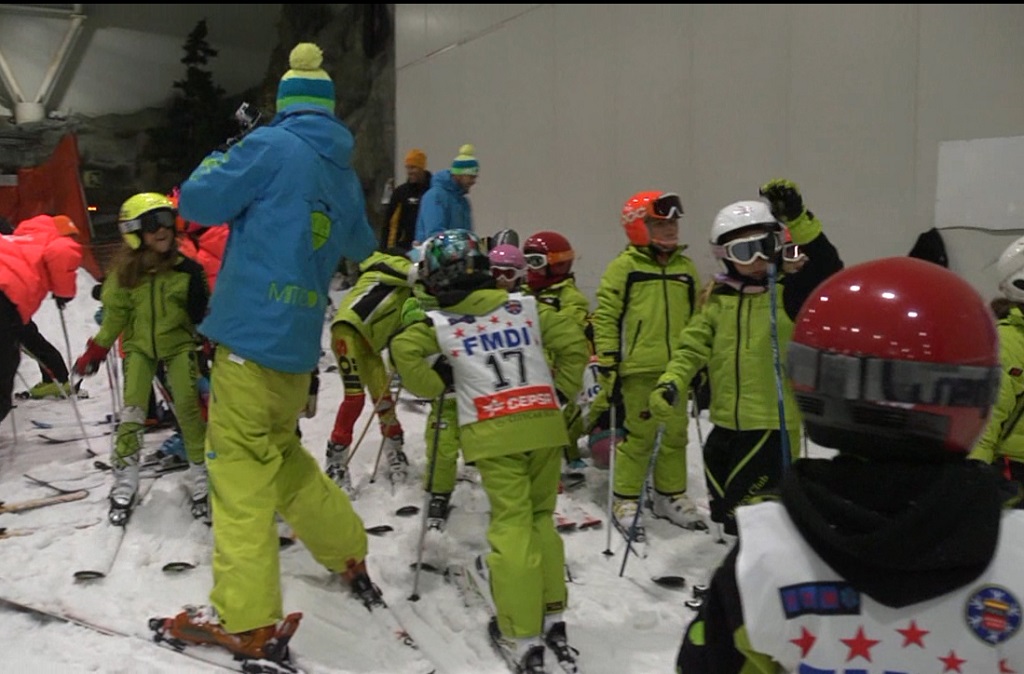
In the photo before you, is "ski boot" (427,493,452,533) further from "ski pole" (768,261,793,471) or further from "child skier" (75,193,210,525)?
"ski pole" (768,261,793,471)

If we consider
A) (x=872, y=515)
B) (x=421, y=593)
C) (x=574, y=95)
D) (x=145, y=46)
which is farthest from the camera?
(x=145, y=46)

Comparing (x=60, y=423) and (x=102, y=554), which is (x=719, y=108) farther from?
(x=60, y=423)

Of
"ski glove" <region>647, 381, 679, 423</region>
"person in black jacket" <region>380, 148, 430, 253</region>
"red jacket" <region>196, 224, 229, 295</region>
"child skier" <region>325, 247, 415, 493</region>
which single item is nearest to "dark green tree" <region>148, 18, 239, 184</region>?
"person in black jacket" <region>380, 148, 430, 253</region>

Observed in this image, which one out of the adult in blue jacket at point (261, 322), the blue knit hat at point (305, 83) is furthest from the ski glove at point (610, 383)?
the blue knit hat at point (305, 83)

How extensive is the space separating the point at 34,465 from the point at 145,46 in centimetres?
1113

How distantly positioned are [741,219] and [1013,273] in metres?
1.12

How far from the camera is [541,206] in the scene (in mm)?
10297

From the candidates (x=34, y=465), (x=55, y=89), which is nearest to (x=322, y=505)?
(x=34, y=465)

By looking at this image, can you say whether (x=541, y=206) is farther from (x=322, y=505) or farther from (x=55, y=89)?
(x=322, y=505)

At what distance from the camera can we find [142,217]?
461 cm

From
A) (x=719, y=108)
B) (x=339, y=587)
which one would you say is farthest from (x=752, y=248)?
(x=719, y=108)

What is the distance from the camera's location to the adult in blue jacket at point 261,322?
10.5 ft

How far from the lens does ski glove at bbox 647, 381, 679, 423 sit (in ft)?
12.4

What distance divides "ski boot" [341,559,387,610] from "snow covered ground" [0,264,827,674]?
0.06 metres
